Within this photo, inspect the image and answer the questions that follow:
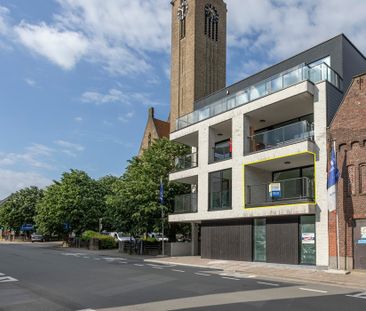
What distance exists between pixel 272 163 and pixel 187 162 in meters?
8.28

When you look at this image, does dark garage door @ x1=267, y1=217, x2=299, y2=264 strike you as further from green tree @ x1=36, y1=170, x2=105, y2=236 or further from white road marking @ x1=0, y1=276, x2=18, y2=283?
green tree @ x1=36, y1=170, x2=105, y2=236

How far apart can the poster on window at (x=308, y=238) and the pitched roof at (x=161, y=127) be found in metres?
38.8

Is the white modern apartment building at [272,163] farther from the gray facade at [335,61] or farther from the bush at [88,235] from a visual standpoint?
the bush at [88,235]

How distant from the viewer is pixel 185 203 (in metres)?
30.2

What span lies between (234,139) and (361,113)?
7855 millimetres

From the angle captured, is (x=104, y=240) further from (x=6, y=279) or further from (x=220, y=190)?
(x=6, y=279)

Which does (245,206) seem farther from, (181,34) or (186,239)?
(181,34)

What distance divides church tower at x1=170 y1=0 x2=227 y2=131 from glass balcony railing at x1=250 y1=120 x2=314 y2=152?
21517 millimetres

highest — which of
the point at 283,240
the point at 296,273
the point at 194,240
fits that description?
the point at 283,240

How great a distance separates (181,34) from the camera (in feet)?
165

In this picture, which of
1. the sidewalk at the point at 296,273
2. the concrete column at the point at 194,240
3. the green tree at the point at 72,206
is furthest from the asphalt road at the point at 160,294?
the green tree at the point at 72,206

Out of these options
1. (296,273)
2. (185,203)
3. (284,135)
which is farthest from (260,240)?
(185,203)

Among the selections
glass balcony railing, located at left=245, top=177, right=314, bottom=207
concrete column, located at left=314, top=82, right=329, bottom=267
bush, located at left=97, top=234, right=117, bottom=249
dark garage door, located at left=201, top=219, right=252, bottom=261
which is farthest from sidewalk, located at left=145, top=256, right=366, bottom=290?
bush, located at left=97, top=234, right=117, bottom=249

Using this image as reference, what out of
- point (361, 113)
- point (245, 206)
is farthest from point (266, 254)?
point (361, 113)
